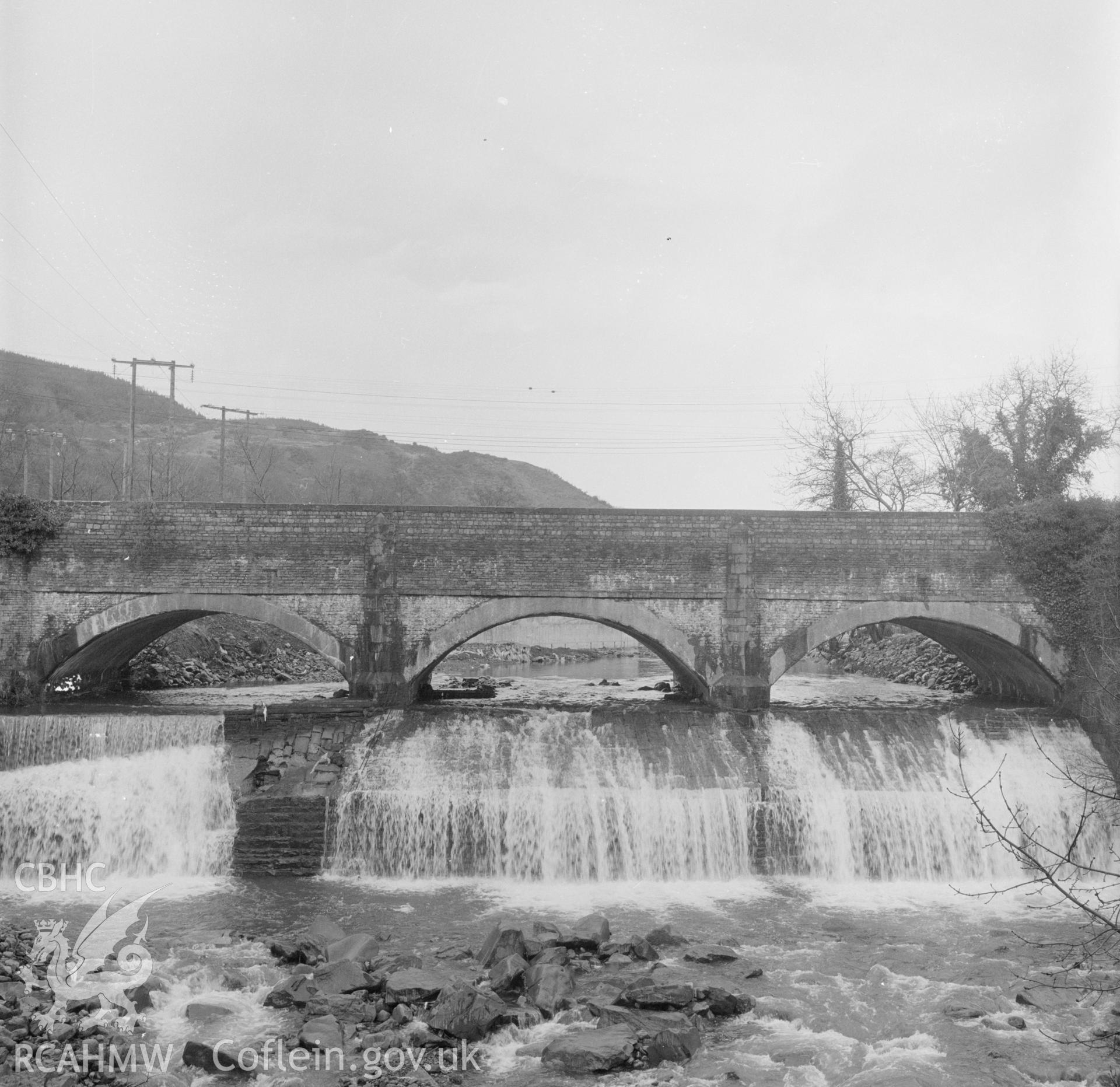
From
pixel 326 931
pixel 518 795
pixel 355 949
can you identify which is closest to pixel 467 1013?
pixel 355 949

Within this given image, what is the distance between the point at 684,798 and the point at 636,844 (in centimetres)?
109

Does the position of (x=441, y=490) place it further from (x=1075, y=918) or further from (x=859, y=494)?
(x=1075, y=918)

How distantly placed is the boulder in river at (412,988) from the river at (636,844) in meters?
1.13

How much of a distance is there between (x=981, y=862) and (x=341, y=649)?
37.6 ft

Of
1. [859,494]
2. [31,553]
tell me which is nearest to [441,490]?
[859,494]

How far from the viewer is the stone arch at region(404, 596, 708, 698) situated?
17969 millimetres

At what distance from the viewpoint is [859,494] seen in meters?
32.9

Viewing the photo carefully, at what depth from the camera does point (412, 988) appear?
9672mm

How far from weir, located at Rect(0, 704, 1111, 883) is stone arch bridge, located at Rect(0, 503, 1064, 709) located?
1.91 meters

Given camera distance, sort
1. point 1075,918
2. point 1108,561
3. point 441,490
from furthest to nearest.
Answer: point 441,490
point 1108,561
point 1075,918

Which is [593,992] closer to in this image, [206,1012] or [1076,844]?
[206,1012]

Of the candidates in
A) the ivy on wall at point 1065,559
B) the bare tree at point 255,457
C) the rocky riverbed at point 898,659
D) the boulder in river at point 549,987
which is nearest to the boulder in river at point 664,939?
the boulder in river at point 549,987

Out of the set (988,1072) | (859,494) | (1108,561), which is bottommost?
(988,1072)

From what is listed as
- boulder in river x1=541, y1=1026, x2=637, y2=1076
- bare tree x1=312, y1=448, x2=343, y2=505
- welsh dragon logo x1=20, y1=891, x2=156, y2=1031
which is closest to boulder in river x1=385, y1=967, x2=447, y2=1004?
boulder in river x1=541, y1=1026, x2=637, y2=1076
